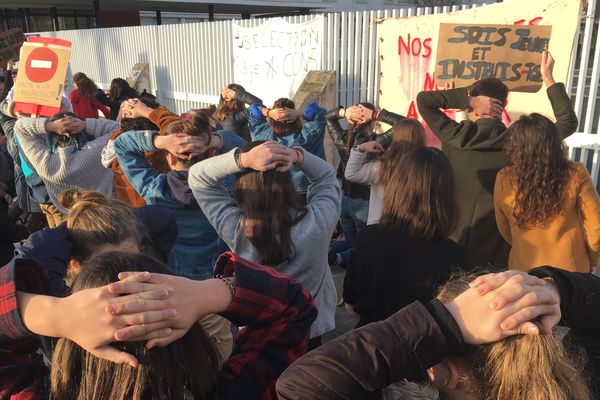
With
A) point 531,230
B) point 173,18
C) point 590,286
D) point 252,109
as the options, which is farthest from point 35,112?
point 173,18

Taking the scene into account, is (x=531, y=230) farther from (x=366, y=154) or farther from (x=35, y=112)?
(x=35, y=112)

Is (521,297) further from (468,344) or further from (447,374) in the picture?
(447,374)

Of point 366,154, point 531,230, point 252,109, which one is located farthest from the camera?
point 252,109

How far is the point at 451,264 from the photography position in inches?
77.0

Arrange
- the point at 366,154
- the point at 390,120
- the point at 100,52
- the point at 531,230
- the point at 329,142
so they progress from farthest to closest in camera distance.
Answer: the point at 100,52 < the point at 329,142 < the point at 390,120 < the point at 366,154 < the point at 531,230

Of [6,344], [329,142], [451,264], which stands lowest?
[329,142]

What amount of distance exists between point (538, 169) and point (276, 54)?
5926mm

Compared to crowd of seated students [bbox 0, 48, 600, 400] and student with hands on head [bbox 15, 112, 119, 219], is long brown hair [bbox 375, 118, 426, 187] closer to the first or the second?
crowd of seated students [bbox 0, 48, 600, 400]

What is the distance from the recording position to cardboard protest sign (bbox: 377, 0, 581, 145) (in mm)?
4254

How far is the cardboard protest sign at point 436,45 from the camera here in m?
4.25

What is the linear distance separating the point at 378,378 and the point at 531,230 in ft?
6.76

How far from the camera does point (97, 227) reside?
1769 mm

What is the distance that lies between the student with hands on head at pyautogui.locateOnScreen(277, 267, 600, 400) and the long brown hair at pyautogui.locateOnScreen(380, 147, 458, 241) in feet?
3.50

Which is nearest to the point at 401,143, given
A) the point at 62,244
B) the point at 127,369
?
the point at 62,244
